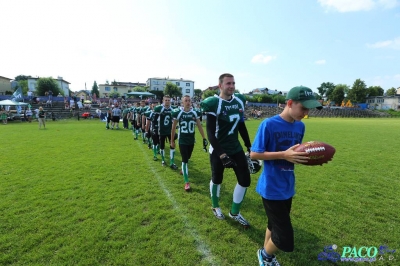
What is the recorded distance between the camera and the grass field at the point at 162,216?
3.23 metres

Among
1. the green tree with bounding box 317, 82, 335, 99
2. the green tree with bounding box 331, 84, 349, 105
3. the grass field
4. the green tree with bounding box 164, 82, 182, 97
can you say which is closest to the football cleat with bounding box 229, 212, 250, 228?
the grass field

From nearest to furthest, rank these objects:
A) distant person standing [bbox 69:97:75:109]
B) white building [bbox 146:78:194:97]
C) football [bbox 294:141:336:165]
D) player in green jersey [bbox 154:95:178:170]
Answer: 1. football [bbox 294:141:336:165]
2. player in green jersey [bbox 154:95:178:170]
3. distant person standing [bbox 69:97:75:109]
4. white building [bbox 146:78:194:97]

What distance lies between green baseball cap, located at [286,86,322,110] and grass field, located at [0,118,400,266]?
2221mm

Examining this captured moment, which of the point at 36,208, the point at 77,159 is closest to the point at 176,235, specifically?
the point at 36,208

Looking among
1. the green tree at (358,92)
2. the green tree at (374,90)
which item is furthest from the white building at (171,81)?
the green tree at (374,90)

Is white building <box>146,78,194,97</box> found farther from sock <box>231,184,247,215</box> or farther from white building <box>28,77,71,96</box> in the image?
sock <box>231,184,247,215</box>

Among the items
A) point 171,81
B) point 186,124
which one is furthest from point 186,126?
point 171,81

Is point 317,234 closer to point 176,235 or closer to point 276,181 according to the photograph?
point 276,181

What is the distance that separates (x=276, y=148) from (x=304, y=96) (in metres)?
0.66

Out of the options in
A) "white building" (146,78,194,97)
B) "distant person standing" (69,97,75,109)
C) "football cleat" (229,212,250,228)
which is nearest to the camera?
"football cleat" (229,212,250,228)

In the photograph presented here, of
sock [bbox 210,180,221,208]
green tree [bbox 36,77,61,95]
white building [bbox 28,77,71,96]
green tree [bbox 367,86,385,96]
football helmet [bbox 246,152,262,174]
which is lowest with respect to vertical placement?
sock [bbox 210,180,221,208]

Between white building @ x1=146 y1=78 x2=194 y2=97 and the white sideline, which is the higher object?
white building @ x1=146 y1=78 x2=194 y2=97

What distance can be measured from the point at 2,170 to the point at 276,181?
8.86 metres

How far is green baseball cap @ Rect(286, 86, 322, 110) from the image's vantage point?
7.69 feet
